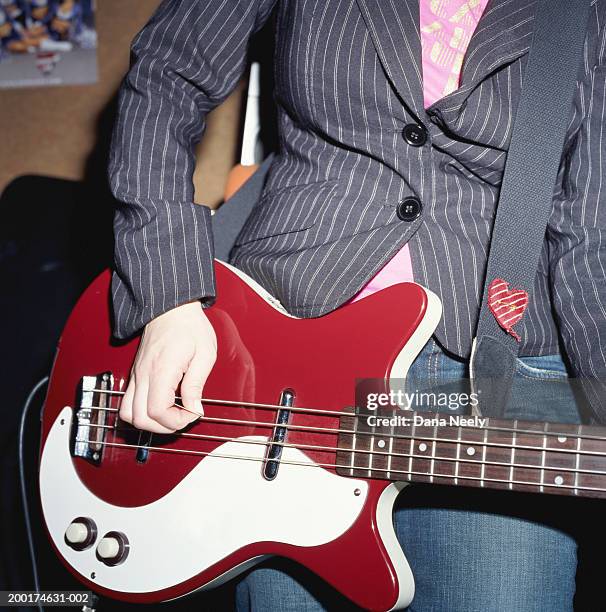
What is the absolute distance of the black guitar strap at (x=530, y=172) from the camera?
821 millimetres

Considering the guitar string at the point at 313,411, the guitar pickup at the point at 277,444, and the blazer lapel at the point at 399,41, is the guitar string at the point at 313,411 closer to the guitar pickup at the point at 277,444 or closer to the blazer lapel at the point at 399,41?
the guitar pickup at the point at 277,444

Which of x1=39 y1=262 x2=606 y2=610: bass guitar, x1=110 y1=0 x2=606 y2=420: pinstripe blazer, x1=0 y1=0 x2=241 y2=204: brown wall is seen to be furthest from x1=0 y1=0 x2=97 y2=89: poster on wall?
x1=39 y1=262 x2=606 y2=610: bass guitar

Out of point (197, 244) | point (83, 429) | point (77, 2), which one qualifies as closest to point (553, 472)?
point (197, 244)

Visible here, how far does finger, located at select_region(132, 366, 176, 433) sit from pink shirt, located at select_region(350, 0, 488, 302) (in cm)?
28

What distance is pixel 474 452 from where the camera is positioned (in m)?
0.73

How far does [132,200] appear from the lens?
2.93 feet

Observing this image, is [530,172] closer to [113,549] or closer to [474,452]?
[474,452]

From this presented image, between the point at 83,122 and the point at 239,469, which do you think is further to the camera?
the point at 83,122

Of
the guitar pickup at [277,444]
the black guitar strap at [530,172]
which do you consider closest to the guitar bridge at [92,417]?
the guitar pickup at [277,444]

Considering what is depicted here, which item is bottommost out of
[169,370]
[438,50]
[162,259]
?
[169,370]

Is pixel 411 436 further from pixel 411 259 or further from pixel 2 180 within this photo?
pixel 2 180

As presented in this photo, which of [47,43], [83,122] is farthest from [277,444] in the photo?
[47,43]

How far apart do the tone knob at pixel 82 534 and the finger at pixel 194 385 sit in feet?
0.69

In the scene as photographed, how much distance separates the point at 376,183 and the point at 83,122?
1002mm
